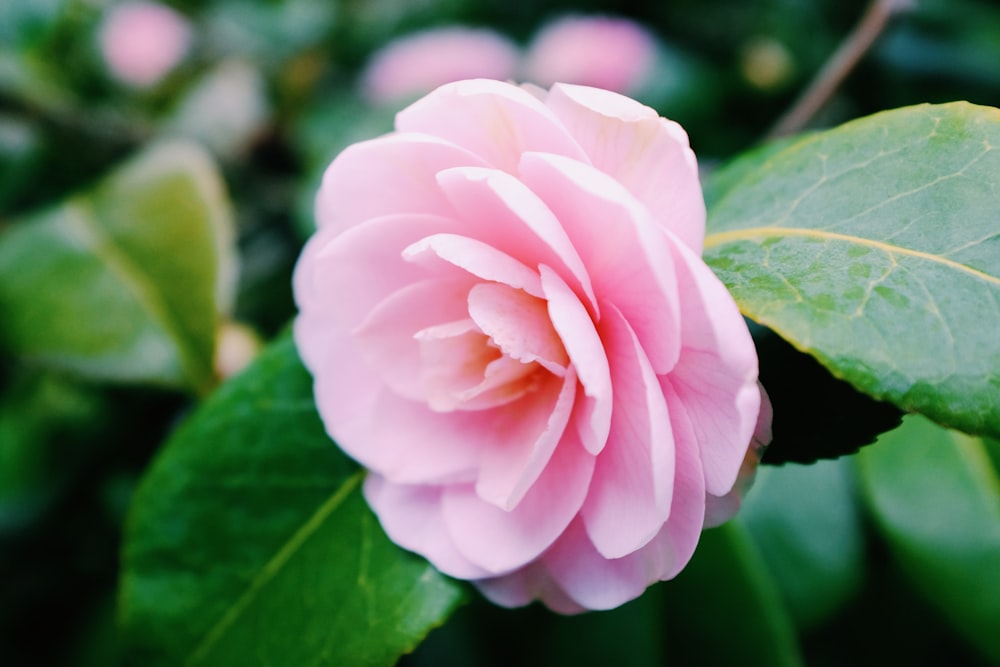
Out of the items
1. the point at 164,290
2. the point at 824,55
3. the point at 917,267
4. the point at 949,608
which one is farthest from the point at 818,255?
the point at 824,55

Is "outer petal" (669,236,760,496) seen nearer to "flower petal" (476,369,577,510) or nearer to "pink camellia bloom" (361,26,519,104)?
"flower petal" (476,369,577,510)

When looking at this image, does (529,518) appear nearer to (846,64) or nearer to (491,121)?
(491,121)

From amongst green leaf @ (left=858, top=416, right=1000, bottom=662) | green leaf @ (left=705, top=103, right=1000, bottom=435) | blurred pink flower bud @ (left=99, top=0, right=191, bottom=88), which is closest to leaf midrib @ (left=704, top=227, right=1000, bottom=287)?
green leaf @ (left=705, top=103, right=1000, bottom=435)

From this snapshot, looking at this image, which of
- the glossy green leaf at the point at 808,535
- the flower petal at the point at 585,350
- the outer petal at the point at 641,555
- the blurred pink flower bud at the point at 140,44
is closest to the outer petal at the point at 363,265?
the flower petal at the point at 585,350

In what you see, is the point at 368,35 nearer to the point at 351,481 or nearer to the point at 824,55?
the point at 824,55

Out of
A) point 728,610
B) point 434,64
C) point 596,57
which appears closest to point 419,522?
point 728,610

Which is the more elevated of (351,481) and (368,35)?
(351,481)
